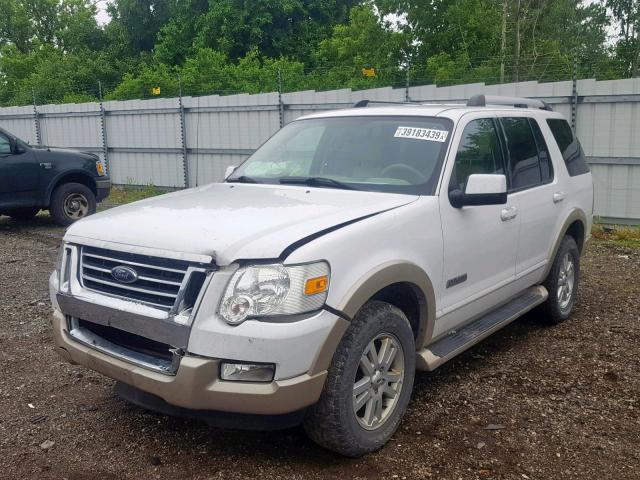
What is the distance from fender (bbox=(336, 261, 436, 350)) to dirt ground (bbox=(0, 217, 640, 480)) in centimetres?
57

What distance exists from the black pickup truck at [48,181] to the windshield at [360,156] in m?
6.73

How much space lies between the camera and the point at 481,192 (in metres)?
3.84

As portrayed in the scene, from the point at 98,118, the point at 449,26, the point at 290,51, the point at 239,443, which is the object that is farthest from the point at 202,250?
the point at 290,51

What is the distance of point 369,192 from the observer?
394 cm

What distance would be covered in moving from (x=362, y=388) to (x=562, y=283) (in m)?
3.00

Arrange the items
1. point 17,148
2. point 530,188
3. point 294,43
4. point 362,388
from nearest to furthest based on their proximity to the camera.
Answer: point 362,388 < point 530,188 < point 17,148 < point 294,43

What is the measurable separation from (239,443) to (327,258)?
1226 mm

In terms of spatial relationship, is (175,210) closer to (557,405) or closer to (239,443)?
(239,443)

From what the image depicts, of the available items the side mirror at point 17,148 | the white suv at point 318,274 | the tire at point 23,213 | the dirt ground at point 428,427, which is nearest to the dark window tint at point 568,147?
the white suv at point 318,274

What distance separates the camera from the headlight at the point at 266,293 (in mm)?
2939

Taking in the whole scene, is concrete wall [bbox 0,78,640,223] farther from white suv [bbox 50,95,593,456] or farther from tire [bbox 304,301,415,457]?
tire [bbox 304,301,415,457]

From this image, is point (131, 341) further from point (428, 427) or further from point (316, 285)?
point (428, 427)

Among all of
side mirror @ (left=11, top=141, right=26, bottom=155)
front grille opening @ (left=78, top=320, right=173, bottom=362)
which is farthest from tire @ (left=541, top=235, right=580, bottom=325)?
side mirror @ (left=11, top=141, right=26, bottom=155)

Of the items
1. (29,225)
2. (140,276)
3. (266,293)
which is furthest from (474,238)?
(29,225)
